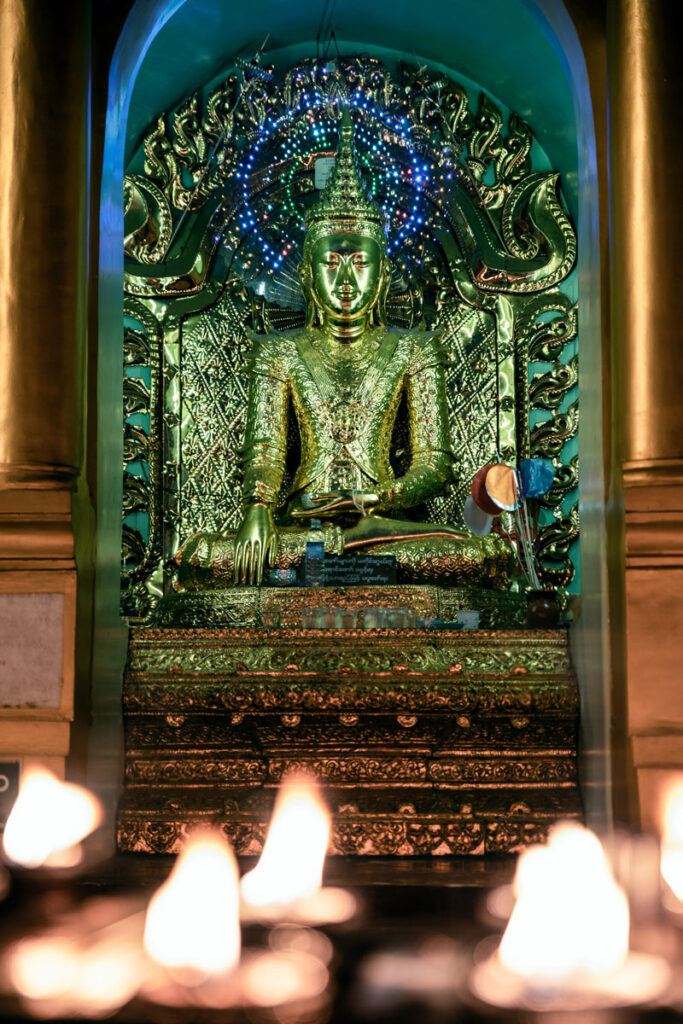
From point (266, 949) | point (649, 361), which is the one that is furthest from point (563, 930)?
point (649, 361)

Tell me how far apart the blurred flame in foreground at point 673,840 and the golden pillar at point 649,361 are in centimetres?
9

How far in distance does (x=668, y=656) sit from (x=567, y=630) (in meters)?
0.56

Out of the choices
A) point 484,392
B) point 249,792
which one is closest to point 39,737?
point 249,792

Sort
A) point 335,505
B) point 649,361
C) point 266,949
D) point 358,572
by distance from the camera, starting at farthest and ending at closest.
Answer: point 335,505, point 358,572, point 649,361, point 266,949

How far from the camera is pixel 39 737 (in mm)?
2975

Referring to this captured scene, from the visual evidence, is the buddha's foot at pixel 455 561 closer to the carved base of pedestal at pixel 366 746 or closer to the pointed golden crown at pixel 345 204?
→ the carved base of pedestal at pixel 366 746

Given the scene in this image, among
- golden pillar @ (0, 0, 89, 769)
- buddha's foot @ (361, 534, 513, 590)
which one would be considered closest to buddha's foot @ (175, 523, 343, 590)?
buddha's foot @ (361, 534, 513, 590)

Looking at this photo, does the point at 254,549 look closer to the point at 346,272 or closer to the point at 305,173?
the point at 346,272

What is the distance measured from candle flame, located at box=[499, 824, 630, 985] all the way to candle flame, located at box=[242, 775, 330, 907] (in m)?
0.27

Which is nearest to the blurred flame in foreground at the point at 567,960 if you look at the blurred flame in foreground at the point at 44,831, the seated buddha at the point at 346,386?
the blurred flame in foreground at the point at 44,831

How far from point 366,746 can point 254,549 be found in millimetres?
1223

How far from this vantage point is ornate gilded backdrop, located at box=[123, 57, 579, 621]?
4980 millimetres

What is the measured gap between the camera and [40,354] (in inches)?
121

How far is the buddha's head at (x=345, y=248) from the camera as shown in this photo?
5.10m
